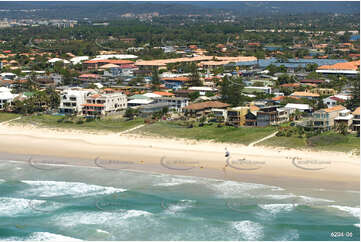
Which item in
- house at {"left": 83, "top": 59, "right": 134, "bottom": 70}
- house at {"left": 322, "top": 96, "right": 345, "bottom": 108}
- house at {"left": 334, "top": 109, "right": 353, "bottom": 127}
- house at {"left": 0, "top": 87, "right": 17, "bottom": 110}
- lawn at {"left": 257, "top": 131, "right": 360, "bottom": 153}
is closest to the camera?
lawn at {"left": 257, "top": 131, "right": 360, "bottom": 153}

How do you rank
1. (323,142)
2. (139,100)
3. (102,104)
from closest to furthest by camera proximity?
(323,142), (102,104), (139,100)

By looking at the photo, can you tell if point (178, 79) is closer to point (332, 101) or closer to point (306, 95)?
point (306, 95)

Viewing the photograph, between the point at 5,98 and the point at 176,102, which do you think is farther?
the point at 5,98

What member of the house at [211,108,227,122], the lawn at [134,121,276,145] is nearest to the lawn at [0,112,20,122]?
the lawn at [134,121,276,145]

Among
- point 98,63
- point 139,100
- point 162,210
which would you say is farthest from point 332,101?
point 98,63

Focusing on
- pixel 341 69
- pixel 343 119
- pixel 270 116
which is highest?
pixel 343 119

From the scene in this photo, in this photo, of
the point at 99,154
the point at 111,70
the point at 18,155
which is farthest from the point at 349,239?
the point at 111,70

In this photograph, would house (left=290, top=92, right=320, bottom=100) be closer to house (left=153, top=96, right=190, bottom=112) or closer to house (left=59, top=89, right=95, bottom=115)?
house (left=153, top=96, right=190, bottom=112)
